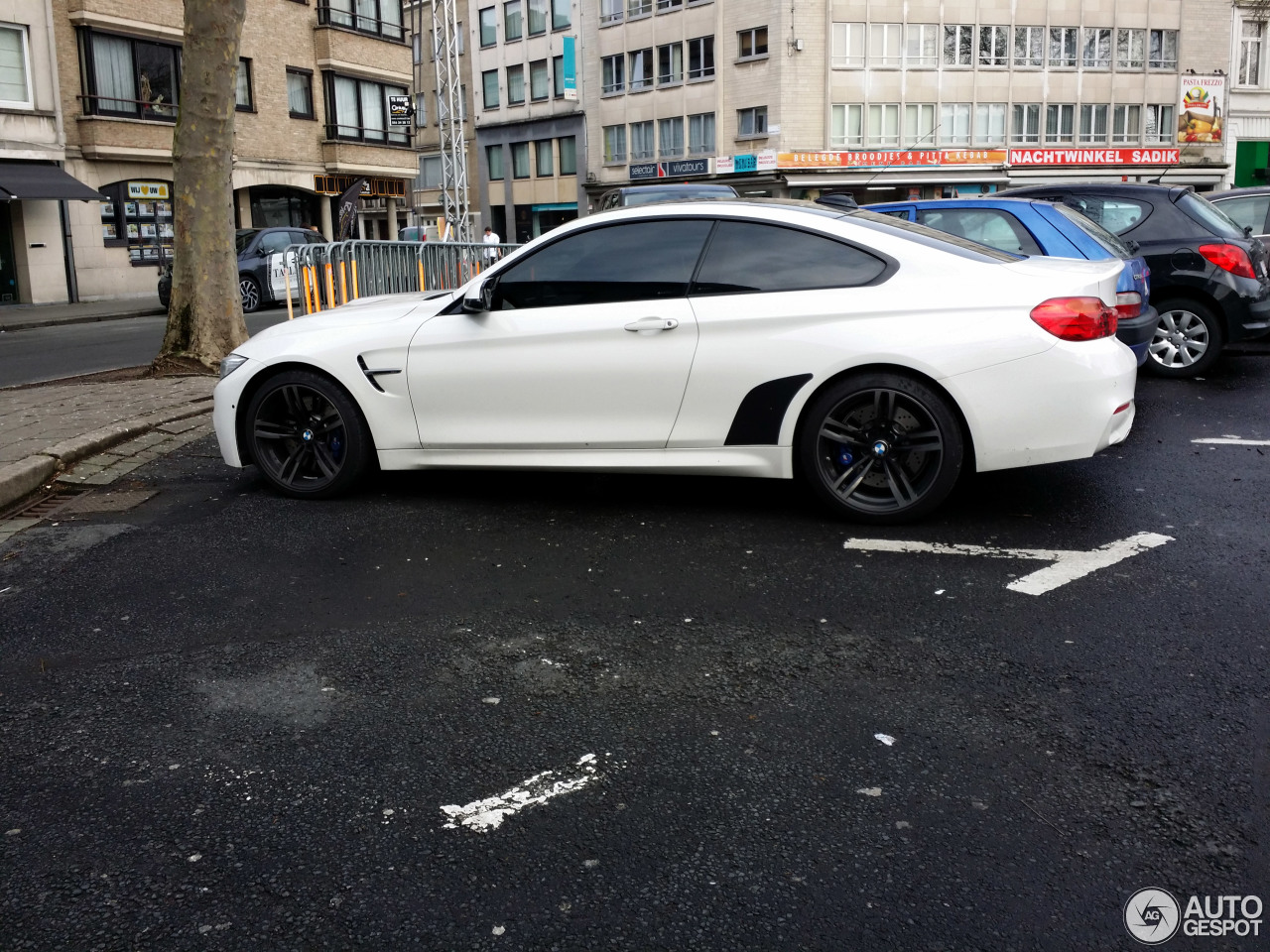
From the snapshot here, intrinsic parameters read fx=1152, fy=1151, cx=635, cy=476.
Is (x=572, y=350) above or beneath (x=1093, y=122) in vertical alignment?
beneath

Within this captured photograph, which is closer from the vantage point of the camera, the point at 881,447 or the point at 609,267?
the point at 881,447

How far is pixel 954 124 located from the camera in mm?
53219

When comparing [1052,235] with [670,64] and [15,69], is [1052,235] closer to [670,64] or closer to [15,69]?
[15,69]

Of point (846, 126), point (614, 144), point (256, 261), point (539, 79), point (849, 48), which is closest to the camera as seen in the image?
point (256, 261)

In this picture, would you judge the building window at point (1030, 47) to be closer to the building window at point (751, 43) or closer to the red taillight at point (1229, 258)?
the building window at point (751, 43)

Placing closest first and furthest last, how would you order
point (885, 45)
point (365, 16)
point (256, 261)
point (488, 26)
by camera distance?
point (256, 261) → point (365, 16) → point (885, 45) → point (488, 26)

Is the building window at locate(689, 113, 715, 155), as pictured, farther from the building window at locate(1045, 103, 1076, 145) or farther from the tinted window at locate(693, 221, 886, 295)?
the tinted window at locate(693, 221, 886, 295)

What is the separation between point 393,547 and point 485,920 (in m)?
3.06

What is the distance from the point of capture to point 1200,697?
3432mm

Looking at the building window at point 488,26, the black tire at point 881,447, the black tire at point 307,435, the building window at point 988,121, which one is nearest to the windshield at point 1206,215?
the black tire at point 881,447

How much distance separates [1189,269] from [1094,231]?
5.51ft

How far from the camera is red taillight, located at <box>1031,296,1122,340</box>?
16.8ft

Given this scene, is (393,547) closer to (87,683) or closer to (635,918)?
(87,683)

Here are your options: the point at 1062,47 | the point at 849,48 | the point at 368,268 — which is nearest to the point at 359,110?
the point at 849,48
